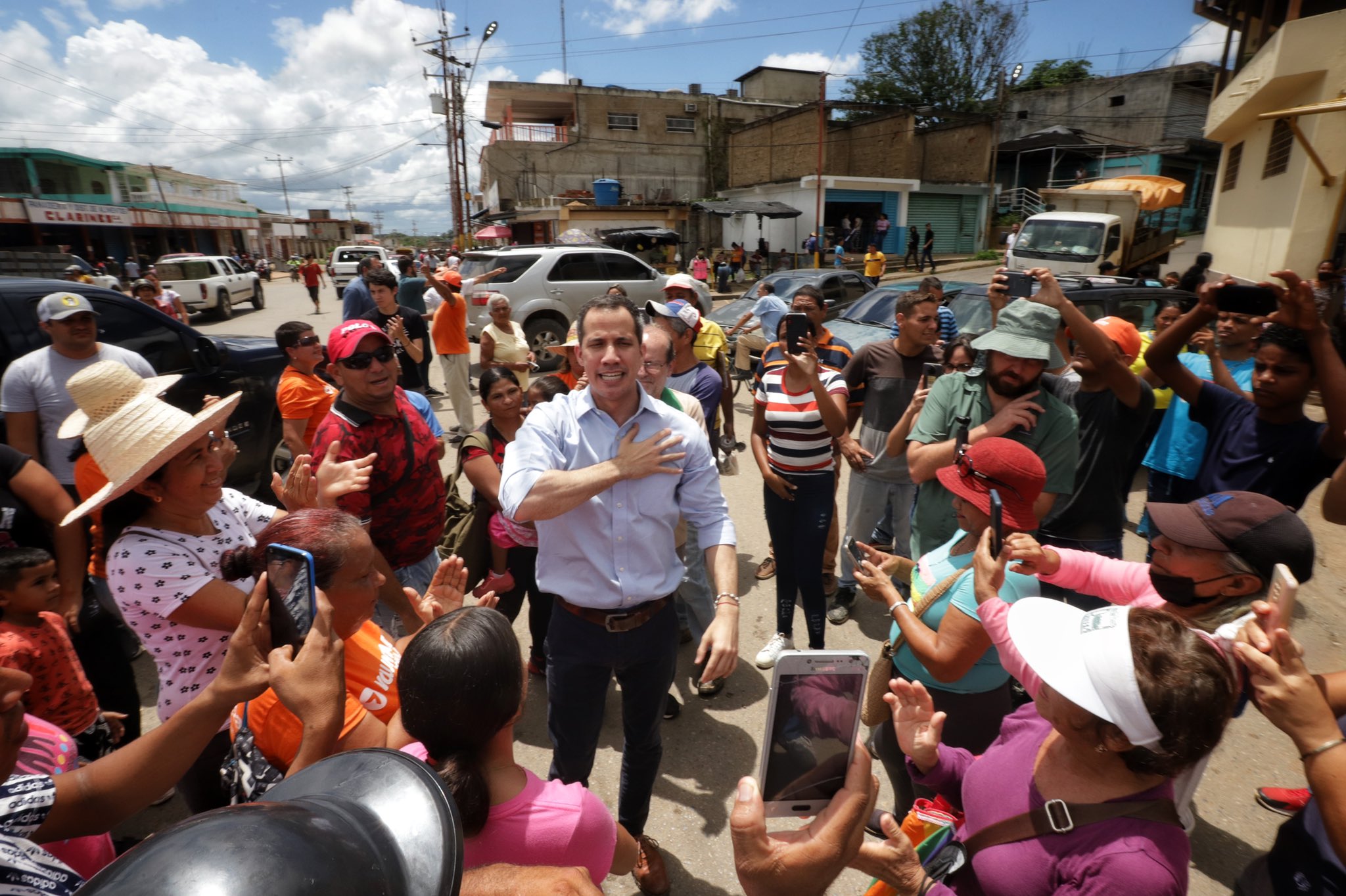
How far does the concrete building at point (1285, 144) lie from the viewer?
10.2 meters

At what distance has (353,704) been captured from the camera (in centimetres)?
172

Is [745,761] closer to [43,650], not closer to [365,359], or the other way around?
[365,359]

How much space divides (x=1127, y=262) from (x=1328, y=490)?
60.3 feet

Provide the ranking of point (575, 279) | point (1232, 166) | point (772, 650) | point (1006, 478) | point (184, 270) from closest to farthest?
1. point (1006, 478)
2. point (772, 650)
3. point (575, 279)
4. point (1232, 166)
5. point (184, 270)

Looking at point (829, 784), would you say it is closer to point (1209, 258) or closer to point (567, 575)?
point (567, 575)

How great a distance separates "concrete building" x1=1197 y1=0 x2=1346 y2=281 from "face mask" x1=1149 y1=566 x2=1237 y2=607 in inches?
346

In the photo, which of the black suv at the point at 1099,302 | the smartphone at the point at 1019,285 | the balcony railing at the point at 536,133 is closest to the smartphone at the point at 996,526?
the smartphone at the point at 1019,285

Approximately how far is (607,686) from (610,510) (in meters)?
0.69

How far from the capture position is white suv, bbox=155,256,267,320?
60.6 feet

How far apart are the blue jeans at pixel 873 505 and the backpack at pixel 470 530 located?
7.02 ft

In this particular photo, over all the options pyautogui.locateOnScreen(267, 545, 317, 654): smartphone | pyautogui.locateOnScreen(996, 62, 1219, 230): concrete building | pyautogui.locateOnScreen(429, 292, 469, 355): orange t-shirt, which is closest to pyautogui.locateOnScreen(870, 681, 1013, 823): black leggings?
pyautogui.locateOnScreen(267, 545, 317, 654): smartphone

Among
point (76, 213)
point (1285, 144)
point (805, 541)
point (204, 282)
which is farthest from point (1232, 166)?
point (76, 213)

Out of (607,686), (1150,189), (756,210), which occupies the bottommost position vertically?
(607,686)

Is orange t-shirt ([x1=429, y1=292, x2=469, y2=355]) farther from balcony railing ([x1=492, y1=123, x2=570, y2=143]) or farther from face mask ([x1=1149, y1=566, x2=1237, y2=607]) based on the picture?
balcony railing ([x1=492, y1=123, x2=570, y2=143])
